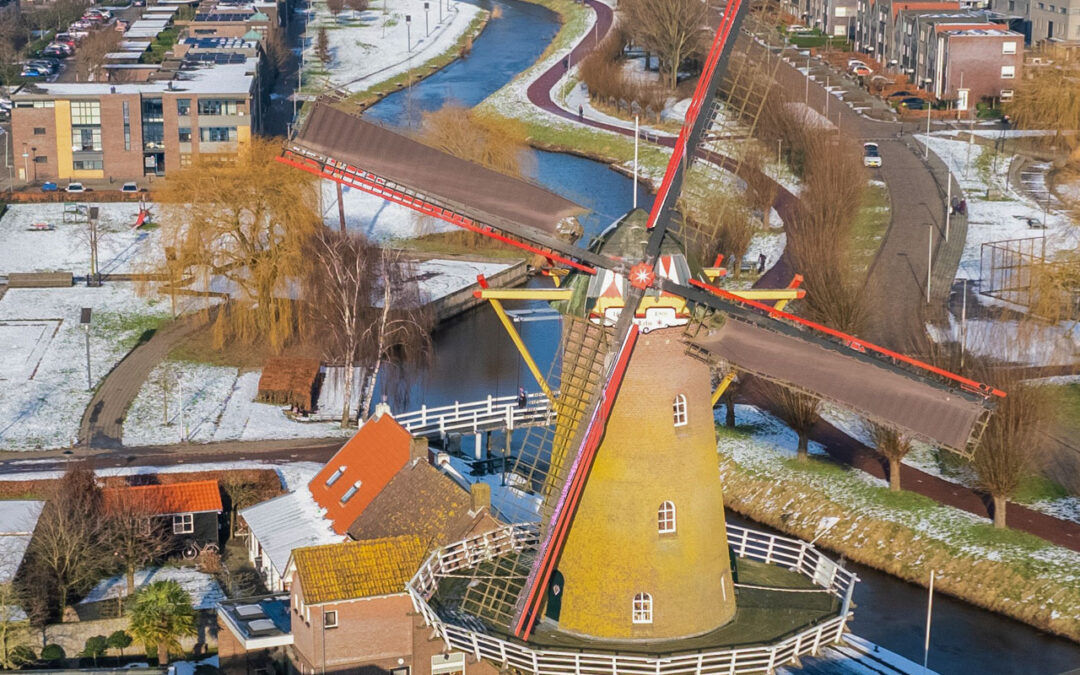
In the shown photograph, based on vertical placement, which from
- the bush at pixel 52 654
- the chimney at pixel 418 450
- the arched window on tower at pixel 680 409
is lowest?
the bush at pixel 52 654

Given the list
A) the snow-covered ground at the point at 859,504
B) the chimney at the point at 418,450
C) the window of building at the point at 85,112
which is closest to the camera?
the chimney at the point at 418,450

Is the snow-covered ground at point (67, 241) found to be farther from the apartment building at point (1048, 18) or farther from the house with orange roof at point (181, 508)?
the apartment building at point (1048, 18)

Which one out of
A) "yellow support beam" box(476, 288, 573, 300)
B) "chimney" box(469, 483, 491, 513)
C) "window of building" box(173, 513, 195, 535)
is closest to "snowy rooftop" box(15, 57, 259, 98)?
"window of building" box(173, 513, 195, 535)

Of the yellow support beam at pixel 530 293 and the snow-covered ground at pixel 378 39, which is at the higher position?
the yellow support beam at pixel 530 293

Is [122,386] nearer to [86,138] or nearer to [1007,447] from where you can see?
[1007,447]

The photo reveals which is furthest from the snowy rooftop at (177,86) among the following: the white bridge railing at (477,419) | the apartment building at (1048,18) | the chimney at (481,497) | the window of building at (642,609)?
the window of building at (642,609)

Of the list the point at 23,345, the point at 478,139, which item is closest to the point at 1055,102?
the point at 478,139
